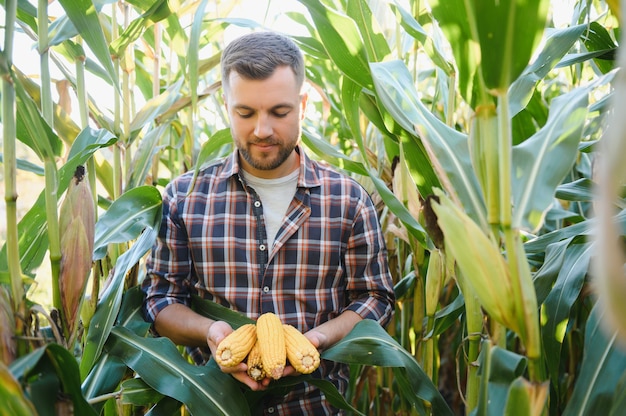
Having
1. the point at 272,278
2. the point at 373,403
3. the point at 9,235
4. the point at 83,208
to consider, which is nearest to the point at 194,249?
the point at 272,278

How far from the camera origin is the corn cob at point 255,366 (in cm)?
110

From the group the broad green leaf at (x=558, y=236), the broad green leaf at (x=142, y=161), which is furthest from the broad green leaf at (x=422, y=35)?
the broad green leaf at (x=142, y=161)

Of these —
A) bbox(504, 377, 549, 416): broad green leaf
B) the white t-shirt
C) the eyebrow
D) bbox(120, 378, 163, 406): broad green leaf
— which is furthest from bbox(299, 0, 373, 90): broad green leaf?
bbox(120, 378, 163, 406): broad green leaf

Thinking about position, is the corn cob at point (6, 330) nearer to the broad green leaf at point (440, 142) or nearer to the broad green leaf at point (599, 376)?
the broad green leaf at point (440, 142)

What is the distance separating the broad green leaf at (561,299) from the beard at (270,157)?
2.21 ft

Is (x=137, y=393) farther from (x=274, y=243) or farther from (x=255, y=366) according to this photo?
(x=274, y=243)

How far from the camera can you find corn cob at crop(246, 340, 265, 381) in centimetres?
110

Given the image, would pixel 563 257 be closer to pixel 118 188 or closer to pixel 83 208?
pixel 83 208

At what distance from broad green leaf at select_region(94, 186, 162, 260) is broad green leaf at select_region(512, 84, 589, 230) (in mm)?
837

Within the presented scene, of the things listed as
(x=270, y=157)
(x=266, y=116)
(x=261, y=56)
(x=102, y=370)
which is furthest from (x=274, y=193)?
(x=102, y=370)

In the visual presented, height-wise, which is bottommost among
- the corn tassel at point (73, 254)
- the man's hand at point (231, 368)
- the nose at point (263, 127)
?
the man's hand at point (231, 368)

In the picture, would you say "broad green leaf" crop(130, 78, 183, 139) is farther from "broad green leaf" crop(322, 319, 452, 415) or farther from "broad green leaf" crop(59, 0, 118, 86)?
"broad green leaf" crop(322, 319, 452, 415)

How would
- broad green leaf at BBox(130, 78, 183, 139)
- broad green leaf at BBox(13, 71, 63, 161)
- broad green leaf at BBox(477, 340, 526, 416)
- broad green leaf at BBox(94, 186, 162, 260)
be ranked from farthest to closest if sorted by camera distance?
broad green leaf at BBox(130, 78, 183, 139) → broad green leaf at BBox(94, 186, 162, 260) → broad green leaf at BBox(13, 71, 63, 161) → broad green leaf at BBox(477, 340, 526, 416)

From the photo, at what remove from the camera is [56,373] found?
0.89m
